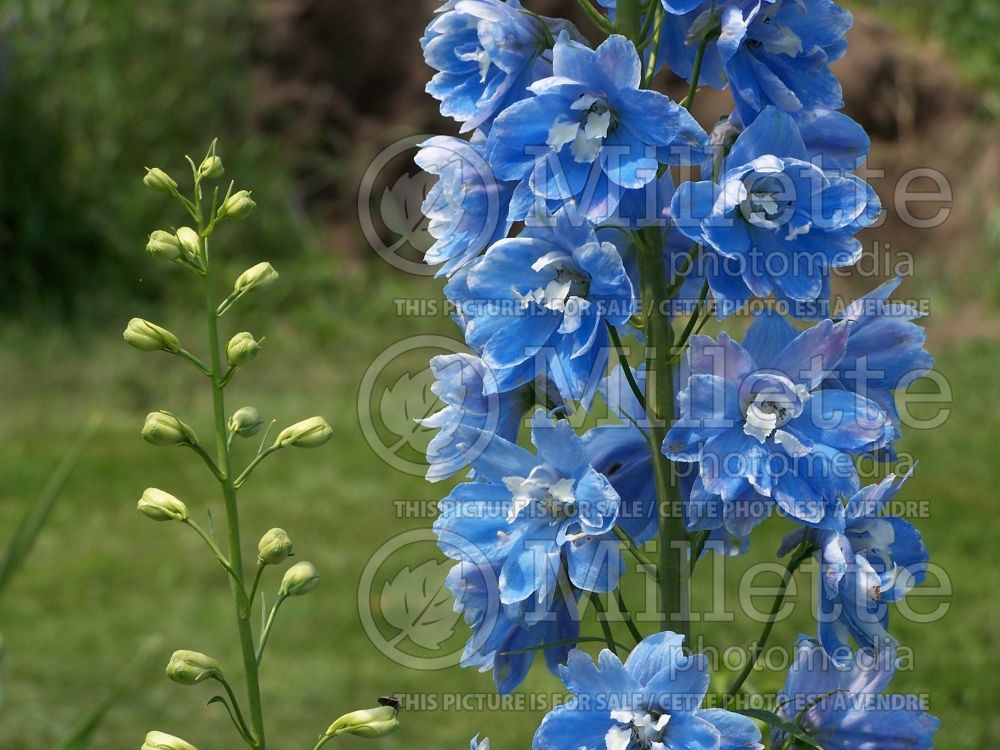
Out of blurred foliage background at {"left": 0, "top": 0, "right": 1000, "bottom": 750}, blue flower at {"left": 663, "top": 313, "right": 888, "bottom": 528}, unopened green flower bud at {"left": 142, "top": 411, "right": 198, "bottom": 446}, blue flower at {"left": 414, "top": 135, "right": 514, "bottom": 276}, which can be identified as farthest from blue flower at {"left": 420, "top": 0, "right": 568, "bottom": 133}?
blurred foliage background at {"left": 0, "top": 0, "right": 1000, "bottom": 750}

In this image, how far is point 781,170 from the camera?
1570 mm

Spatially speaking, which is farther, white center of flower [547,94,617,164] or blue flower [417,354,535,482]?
blue flower [417,354,535,482]

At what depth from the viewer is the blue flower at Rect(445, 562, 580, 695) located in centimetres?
171

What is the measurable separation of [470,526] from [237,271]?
16.8 feet

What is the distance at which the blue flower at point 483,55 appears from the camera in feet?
5.51

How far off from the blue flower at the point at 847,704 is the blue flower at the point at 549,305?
0.45 meters

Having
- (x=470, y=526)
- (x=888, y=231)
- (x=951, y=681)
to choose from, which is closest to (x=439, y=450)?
(x=470, y=526)

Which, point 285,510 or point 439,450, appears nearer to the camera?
point 439,450

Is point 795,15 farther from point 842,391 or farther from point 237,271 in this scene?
point 237,271

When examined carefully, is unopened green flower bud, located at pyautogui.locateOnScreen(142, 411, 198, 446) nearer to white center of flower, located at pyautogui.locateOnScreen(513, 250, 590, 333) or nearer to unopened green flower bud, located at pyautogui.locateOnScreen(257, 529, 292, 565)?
unopened green flower bud, located at pyautogui.locateOnScreen(257, 529, 292, 565)

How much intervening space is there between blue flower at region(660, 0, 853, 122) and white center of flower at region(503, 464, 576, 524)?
493mm

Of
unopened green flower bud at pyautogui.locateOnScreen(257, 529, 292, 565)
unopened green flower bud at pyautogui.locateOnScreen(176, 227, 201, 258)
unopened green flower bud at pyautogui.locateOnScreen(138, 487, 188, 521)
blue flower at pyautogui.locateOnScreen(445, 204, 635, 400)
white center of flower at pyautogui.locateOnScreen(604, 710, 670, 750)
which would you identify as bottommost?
white center of flower at pyautogui.locateOnScreen(604, 710, 670, 750)

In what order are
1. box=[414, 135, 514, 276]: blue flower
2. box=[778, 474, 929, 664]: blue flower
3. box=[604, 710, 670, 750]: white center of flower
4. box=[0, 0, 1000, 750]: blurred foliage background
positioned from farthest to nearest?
box=[0, 0, 1000, 750]: blurred foliage background
box=[414, 135, 514, 276]: blue flower
box=[778, 474, 929, 664]: blue flower
box=[604, 710, 670, 750]: white center of flower

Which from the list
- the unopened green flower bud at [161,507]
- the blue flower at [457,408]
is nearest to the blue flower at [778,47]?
the blue flower at [457,408]
